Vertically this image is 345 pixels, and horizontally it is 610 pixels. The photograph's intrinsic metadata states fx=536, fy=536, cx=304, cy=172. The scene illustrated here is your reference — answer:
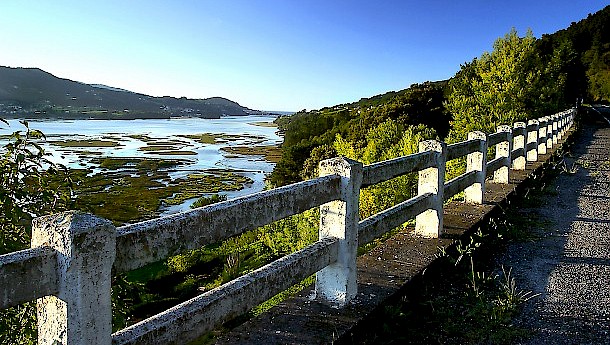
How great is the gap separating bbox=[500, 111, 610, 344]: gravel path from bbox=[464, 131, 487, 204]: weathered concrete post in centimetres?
92

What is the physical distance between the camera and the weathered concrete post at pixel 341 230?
3.80 metres

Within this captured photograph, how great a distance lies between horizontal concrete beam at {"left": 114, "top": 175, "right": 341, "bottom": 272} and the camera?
7.43ft

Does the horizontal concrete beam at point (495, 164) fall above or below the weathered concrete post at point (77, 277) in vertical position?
below

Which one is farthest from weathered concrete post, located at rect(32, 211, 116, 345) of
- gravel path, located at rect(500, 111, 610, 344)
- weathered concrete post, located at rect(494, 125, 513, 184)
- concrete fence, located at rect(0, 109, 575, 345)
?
weathered concrete post, located at rect(494, 125, 513, 184)

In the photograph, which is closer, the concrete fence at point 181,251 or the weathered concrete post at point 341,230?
the concrete fence at point 181,251

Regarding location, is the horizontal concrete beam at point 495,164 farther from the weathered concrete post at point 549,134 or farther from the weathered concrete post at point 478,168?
the weathered concrete post at point 549,134

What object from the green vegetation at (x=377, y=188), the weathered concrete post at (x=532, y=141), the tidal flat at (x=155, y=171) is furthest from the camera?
the tidal flat at (x=155, y=171)

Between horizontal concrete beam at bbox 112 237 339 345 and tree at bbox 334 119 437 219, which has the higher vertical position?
horizontal concrete beam at bbox 112 237 339 345

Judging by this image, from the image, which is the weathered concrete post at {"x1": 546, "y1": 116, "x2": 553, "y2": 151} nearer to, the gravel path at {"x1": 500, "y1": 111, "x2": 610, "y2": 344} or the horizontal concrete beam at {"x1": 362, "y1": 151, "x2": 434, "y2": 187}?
the gravel path at {"x1": 500, "y1": 111, "x2": 610, "y2": 344}

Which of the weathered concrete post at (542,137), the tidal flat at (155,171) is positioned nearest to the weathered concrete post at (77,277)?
the weathered concrete post at (542,137)

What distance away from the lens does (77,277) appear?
193cm

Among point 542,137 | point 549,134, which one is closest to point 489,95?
point 549,134

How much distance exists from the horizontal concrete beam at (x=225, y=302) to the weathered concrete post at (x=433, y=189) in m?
2.19

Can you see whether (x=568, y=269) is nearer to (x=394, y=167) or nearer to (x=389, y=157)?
(x=394, y=167)
